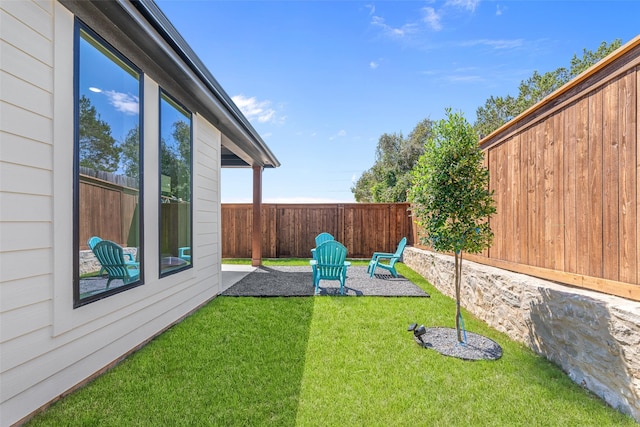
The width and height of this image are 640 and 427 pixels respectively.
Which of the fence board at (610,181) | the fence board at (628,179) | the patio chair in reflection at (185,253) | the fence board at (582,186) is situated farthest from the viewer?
the patio chair in reflection at (185,253)

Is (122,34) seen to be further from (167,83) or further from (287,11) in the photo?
(287,11)

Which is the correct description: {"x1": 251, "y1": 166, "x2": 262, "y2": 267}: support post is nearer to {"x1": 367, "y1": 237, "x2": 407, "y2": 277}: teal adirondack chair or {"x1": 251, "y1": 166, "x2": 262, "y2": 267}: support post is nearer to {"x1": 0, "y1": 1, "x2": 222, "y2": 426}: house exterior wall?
{"x1": 367, "y1": 237, "x2": 407, "y2": 277}: teal adirondack chair

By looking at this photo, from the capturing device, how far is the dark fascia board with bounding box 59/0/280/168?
2.18 meters

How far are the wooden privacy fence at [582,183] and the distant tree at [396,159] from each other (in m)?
12.3

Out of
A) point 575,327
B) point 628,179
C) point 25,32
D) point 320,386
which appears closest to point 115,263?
point 25,32

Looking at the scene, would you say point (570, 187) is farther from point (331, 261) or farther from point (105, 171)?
point (105, 171)

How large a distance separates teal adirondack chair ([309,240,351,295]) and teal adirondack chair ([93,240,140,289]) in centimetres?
277

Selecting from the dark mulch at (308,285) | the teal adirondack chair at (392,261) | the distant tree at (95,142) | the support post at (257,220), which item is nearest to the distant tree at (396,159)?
the teal adirondack chair at (392,261)

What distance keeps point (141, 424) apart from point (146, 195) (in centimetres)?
197

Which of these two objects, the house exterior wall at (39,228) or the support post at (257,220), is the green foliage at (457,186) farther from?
the support post at (257,220)

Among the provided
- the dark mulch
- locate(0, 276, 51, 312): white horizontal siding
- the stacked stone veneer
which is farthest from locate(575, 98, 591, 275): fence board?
locate(0, 276, 51, 312): white horizontal siding

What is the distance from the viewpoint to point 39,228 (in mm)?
1781

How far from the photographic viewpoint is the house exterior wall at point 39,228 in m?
1.60

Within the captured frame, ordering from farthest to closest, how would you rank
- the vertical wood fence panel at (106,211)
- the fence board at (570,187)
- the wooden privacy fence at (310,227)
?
the wooden privacy fence at (310,227)
the fence board at (570,187)
the vertical wood fence panel at (106,211)
